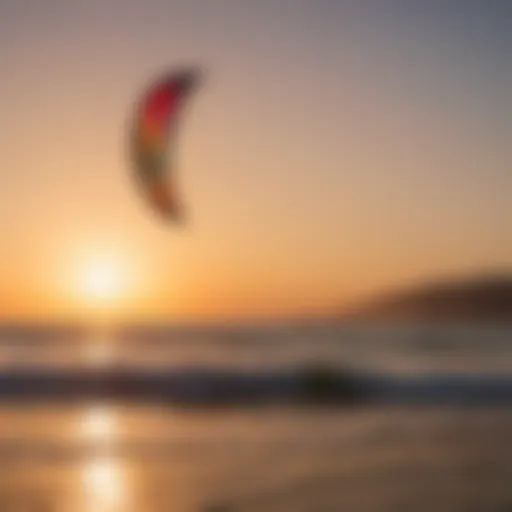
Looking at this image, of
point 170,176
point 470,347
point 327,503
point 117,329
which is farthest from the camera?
point 117,329

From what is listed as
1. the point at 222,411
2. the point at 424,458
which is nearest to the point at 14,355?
the point at 222,411

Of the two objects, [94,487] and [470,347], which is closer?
[94,487]

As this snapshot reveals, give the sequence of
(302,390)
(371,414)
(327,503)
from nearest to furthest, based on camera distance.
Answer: (327,503)
(371,414)
(302,390)

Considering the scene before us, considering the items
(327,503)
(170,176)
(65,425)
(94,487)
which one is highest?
(170,176)

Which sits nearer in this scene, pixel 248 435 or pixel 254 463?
pixel 254 463

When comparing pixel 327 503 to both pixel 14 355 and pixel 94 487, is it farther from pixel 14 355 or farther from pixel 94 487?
pixel 14 355

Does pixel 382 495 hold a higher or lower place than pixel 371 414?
lower

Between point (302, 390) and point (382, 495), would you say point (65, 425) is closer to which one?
point (382, 495)

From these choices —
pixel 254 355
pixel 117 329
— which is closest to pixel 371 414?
pixel 254 355

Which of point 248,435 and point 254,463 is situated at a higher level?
point 248,435
